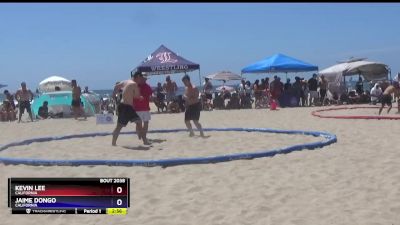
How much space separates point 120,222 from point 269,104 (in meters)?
16.9

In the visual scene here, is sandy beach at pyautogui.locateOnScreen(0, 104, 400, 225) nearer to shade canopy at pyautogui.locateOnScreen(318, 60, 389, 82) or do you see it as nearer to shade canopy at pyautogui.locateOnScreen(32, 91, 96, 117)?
shade canopy at pyautogui.locateOnScreen(32, 91, 96, 117)

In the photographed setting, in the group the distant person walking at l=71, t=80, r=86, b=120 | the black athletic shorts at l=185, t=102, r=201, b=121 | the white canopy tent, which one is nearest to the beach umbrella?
the distant person walking at l=71, t=80, r=86, b=120

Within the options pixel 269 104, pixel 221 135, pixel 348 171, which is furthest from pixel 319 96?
pixel 348 171

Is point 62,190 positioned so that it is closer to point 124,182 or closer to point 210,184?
point 124,182

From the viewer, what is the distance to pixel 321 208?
488cm

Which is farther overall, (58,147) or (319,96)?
(319,96)

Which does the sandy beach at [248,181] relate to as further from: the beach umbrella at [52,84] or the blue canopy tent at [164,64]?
the beach umbrella at [52,84]

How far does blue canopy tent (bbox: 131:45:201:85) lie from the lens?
20.5 meters

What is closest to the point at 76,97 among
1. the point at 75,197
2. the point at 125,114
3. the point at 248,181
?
the point at 125,114

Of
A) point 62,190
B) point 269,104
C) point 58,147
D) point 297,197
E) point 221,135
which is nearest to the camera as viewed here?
point 62,190

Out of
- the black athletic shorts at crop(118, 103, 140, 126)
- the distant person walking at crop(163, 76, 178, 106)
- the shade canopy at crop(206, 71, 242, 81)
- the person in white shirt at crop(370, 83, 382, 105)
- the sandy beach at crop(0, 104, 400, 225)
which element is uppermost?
the shade canopy at crop(206, 71, 242, 81)

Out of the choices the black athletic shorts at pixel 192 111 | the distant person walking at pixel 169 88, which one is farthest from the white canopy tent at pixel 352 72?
the black athletic shorts at pixel 192 111

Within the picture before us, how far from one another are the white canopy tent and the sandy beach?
13.9m

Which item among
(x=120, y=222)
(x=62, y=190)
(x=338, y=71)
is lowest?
(x=120, y=222)
